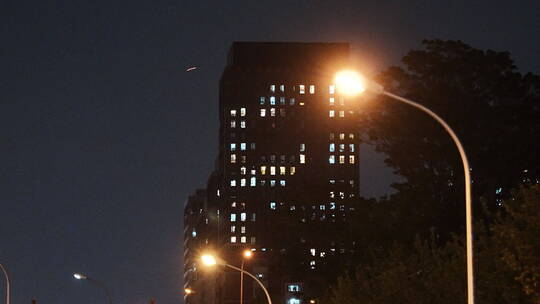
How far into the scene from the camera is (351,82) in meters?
21.9

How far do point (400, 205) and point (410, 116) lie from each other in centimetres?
540

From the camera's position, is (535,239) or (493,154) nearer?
(535,239)

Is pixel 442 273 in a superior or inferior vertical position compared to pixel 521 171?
inferior

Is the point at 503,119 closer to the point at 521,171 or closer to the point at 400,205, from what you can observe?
the point at 521,171

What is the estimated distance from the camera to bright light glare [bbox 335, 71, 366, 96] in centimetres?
2178

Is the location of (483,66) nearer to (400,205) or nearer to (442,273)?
(400,205)

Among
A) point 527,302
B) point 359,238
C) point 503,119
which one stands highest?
point 503,119

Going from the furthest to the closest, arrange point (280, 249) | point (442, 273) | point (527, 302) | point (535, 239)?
point (280, 249) → point (442, 273) → point (527, 302) → point (535, 239)

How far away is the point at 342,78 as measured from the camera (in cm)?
2198

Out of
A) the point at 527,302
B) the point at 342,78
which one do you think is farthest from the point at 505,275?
the point at 342,78

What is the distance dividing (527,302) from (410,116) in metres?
35.0

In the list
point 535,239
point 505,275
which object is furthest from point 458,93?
point 535,239

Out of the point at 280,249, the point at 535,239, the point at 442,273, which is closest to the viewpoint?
the point at 535,239

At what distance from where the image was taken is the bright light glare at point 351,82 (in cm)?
2178
